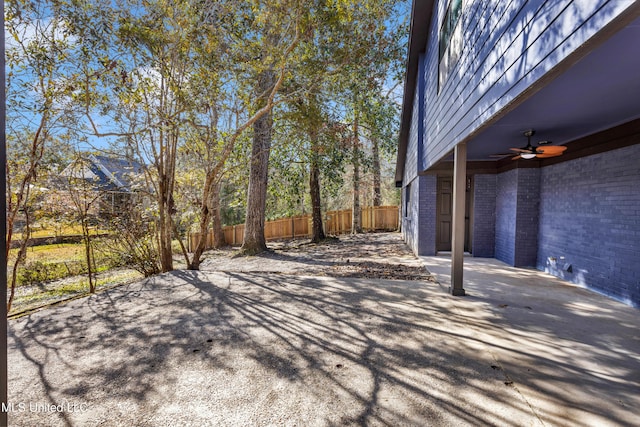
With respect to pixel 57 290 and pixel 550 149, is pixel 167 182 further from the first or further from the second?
pixel 550 149

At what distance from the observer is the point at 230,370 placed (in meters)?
2.39

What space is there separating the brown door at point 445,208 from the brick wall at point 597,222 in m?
2.40

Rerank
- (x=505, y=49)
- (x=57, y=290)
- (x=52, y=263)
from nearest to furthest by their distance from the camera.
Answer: (x=505, y=49) < (x=57, y=290) < (x=52, y=263)

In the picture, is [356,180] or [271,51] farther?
[356,180]

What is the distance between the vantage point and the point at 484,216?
7.34m

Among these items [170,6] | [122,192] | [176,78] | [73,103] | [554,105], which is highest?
[170,6]

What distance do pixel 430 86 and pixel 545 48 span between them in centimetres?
504

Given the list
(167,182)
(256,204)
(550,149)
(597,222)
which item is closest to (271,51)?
(167,182)

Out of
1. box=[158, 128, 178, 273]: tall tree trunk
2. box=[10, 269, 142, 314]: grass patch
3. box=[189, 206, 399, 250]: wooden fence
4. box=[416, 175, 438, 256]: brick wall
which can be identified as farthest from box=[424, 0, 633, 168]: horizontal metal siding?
box=[189, 206, 399, 250]: wooden fence

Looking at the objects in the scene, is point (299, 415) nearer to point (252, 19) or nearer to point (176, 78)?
point (176, 78)

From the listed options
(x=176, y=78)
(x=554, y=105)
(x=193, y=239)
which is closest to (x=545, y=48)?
(x=554, y=105)

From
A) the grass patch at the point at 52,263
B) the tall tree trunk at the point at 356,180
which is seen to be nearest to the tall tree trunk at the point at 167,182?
the grass patch at the point at 52,263

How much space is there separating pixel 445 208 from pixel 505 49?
5.71m

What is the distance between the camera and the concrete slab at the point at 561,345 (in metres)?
1.92
